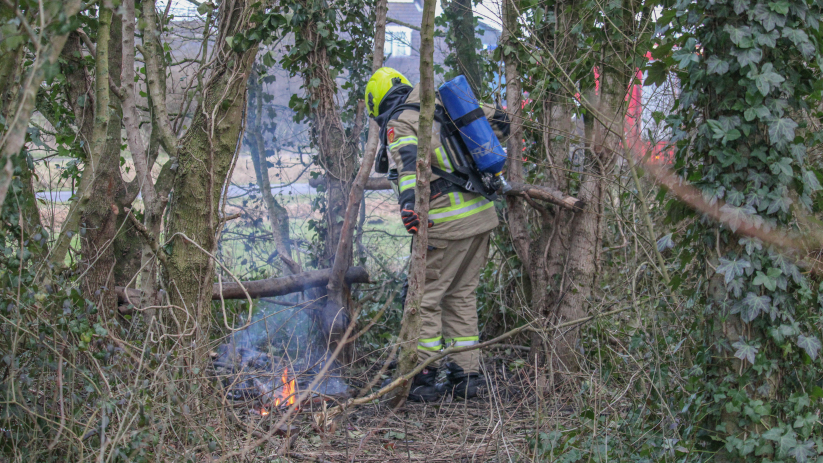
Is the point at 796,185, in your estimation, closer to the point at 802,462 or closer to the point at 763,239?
the point at 763,239

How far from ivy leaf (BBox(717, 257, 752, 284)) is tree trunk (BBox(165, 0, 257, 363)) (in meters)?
2.65

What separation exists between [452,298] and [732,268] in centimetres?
249

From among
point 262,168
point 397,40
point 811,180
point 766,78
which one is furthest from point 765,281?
point 262,168

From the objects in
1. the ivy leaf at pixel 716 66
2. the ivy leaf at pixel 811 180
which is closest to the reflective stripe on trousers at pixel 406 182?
the ivy leaf at pixel 716 66

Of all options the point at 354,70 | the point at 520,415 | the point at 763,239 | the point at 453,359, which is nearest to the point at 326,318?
the point at 453,359

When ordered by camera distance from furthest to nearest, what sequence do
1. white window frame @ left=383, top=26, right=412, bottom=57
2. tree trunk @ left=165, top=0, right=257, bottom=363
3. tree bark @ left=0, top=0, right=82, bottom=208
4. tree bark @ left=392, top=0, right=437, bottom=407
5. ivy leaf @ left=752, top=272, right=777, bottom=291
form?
white window frame @ left=383, top=26, right=412, bottom=57 < tree trunk @ left=165, top=0, right=257, bottom=363 < tree bark @ left=392, top=0, right=437, bottom=407 < ivy leaf @ left=752, top=272, right=777, bottom=291 < tree bark @ left=0, top=0, right=82, bottom=208

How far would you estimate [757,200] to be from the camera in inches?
91.0

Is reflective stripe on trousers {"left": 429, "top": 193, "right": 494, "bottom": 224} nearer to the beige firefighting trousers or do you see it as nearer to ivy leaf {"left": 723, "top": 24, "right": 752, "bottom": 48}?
the beige firefighting trousers

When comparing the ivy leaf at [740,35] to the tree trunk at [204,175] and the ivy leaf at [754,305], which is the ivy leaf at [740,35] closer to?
the ivy leaf at [754,305]

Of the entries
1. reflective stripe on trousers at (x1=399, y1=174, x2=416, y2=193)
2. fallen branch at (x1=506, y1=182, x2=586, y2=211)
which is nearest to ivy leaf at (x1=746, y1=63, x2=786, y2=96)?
fallen branch at (x1=506, y1=182, x2=586, y2=211)

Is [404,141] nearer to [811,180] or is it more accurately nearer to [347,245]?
[347,245]

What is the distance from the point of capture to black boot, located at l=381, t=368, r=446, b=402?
430 centimetres

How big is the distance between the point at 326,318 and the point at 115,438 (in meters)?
2.74

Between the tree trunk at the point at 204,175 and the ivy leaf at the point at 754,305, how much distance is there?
8.90ft
